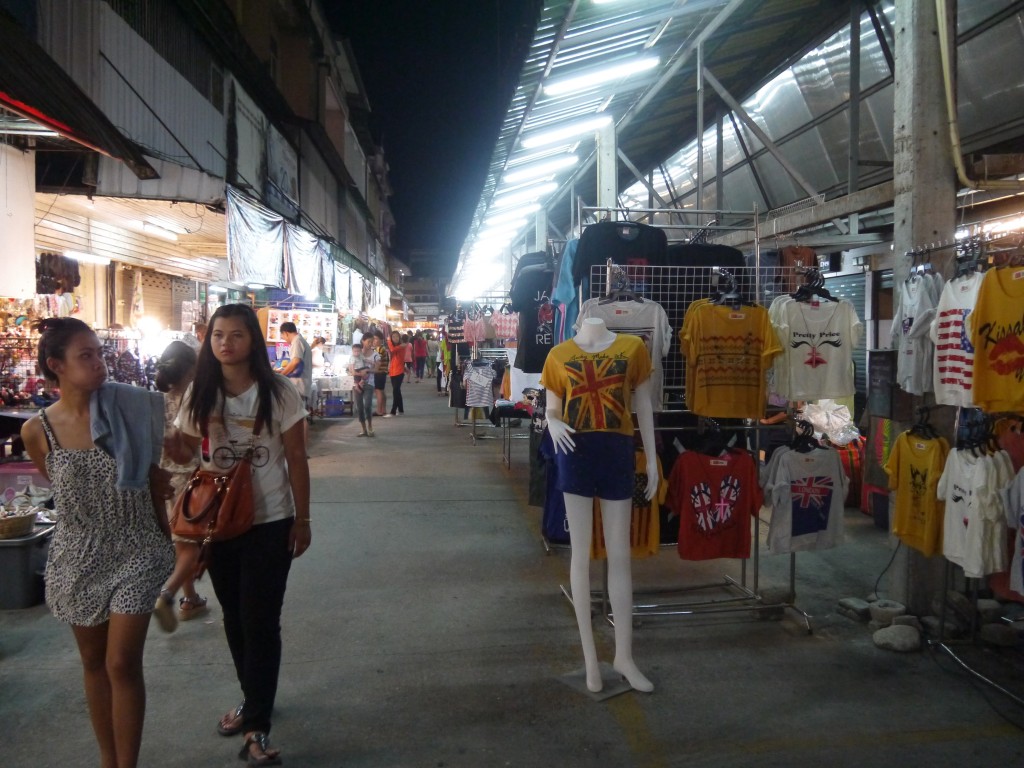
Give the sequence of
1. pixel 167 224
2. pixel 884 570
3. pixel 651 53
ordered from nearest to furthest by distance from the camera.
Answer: pixel 884 570 < pixel 651 53 < pixel 167 224

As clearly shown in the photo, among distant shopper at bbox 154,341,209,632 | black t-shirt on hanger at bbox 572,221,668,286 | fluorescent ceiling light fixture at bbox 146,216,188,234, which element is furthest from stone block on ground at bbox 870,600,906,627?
fluorescent ceiling light fixture at bbox 146,216,188,234

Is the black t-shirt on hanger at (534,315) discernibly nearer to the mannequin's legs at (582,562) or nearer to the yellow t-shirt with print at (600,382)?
the yellow t-shirt with print at (600,382)

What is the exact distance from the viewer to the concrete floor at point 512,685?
3135 mm

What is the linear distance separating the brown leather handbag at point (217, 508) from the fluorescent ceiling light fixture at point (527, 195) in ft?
40.5

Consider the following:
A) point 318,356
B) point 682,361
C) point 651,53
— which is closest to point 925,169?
point 682,361

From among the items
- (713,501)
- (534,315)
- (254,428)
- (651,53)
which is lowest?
(713,501)

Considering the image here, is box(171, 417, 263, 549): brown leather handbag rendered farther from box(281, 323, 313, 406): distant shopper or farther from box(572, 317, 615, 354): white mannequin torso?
box(281, 323, 313, 406): distant shopper

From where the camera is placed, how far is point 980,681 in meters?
3.78

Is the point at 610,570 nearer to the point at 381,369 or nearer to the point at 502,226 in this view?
the point at 381,369

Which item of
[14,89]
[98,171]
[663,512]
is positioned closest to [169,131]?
[98,171]

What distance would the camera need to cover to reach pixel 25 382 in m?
6.91

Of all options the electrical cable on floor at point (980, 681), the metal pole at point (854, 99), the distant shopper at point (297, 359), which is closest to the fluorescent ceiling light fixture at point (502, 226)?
the distant shopper at point (297, 359)

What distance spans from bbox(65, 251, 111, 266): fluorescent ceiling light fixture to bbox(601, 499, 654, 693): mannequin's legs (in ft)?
25.3

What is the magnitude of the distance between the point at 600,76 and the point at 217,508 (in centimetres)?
747
